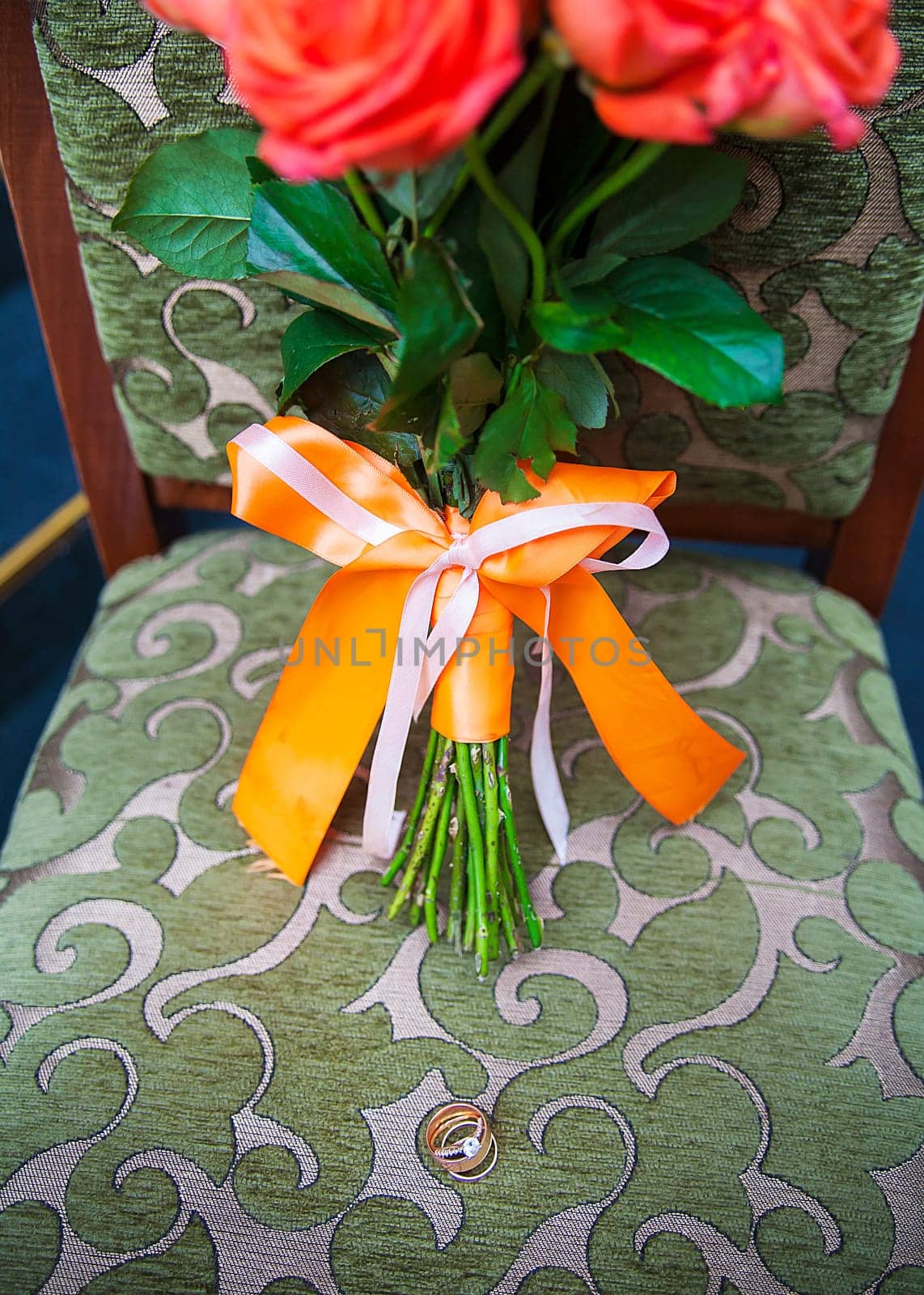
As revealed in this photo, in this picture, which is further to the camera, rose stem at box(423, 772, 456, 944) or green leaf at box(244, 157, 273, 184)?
rose stem at box(423, 772, 456, 944)

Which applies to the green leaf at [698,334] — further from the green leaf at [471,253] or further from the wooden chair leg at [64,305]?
the wooden chair leg at [64,305]

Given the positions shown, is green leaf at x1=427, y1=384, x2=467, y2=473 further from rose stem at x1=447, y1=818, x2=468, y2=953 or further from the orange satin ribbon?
rose stem at x1=447, y1=818, x2=468, y2=953

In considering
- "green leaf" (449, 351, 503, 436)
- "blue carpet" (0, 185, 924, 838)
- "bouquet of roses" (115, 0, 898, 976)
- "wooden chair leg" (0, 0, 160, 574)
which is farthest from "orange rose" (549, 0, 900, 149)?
"blue carpet" (0, 185, 924, 838)

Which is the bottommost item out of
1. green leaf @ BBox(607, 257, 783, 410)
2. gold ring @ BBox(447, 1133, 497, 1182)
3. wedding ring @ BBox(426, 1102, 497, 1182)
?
gold ring @ BBox(447, 1133, 497, 1182)

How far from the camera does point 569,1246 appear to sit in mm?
455

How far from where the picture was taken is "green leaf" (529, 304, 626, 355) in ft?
1.07

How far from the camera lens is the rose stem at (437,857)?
503 millimetres

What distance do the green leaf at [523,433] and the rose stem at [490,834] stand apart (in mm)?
152

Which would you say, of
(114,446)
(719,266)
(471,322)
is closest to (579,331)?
(471,322)

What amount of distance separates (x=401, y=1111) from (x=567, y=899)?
0.15 m

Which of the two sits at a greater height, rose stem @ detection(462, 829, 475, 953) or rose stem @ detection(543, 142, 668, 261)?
rose stem @ detection(543, 142, 668, 261)

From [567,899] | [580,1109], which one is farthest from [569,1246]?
[567,899]

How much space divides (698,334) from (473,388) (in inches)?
3.5

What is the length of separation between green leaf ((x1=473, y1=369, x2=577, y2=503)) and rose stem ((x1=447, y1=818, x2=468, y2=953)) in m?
0.20
